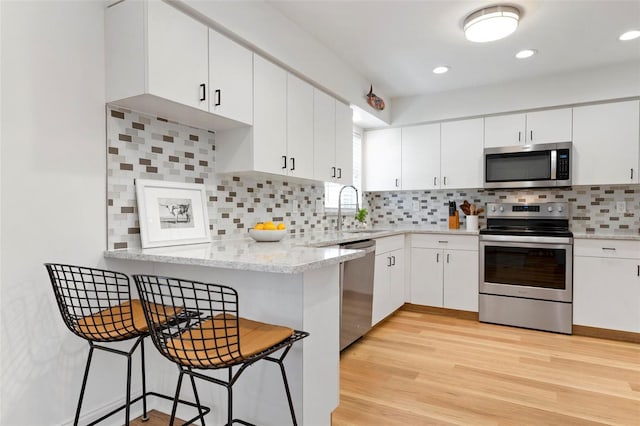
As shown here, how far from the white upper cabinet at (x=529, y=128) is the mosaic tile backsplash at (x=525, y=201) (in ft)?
1.86

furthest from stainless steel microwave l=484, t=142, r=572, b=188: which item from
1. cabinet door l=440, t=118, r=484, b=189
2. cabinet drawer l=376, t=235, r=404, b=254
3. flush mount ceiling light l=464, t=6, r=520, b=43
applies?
flush mount ceiling light l=464, t=6, r=520, b=43

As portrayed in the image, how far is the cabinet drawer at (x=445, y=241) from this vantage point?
380cm

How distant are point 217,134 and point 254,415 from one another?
1.73 m

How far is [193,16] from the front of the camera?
2.01 meters

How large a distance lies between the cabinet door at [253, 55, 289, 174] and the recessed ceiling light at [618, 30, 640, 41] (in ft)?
8.38

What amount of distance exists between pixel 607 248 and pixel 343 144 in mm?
2457

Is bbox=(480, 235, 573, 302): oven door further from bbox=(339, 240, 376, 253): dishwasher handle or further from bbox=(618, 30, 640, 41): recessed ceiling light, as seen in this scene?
bbox=(618, 30, 640, 41): recessed ceiling light

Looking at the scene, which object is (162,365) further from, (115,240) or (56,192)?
(56,192)

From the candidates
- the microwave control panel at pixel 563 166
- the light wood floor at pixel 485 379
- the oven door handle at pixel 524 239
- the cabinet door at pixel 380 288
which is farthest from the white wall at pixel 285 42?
the light wood floor at pixel 485 379

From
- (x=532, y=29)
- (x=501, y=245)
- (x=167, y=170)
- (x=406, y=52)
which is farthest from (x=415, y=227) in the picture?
(x=167, y=170)

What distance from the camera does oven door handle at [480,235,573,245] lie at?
338cm

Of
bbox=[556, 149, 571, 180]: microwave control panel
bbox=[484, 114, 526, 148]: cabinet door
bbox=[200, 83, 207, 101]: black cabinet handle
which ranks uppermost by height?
bbox=[484, 114, 526, 148]: cabinet door

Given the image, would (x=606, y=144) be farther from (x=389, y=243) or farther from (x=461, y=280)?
(x=389, y=243)

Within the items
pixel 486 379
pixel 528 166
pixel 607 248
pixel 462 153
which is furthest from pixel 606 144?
pixel 486 379
